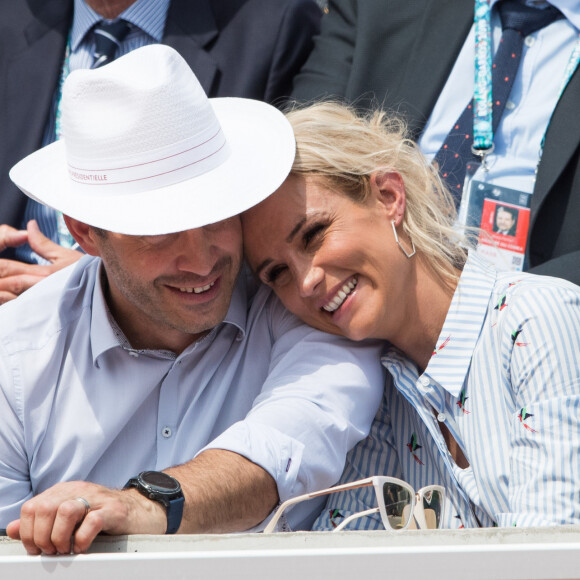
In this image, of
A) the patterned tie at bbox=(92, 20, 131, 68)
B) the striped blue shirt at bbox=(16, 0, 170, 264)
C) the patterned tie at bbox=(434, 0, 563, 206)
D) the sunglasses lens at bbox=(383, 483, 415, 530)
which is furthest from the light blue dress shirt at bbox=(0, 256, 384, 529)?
the patterned tie at bbox=(92, 20, 131, 68)

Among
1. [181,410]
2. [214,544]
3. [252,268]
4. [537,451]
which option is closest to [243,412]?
[181,410]

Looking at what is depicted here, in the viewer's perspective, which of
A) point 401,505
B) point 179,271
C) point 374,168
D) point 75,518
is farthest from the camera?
point 374,168


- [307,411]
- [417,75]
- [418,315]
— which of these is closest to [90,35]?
[417,75]

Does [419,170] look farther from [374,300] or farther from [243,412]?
[243,412]

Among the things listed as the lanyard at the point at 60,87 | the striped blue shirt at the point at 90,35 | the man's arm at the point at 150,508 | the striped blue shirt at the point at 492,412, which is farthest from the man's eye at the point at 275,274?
the lanyard at the point at 60,87

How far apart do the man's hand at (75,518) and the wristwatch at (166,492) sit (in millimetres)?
40

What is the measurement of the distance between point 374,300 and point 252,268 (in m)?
0.32

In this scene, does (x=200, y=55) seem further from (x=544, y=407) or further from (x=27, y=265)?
(x=544, y=407)

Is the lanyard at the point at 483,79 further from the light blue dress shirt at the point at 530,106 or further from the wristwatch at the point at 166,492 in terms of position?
the wristwatch at the point at 166,492

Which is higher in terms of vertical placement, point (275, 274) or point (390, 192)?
point (390, 192)

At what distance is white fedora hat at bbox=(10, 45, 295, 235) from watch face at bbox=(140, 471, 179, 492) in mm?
496

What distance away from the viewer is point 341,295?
6.85 ft

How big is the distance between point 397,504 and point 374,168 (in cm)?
83

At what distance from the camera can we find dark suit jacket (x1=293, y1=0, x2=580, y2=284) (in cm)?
250
